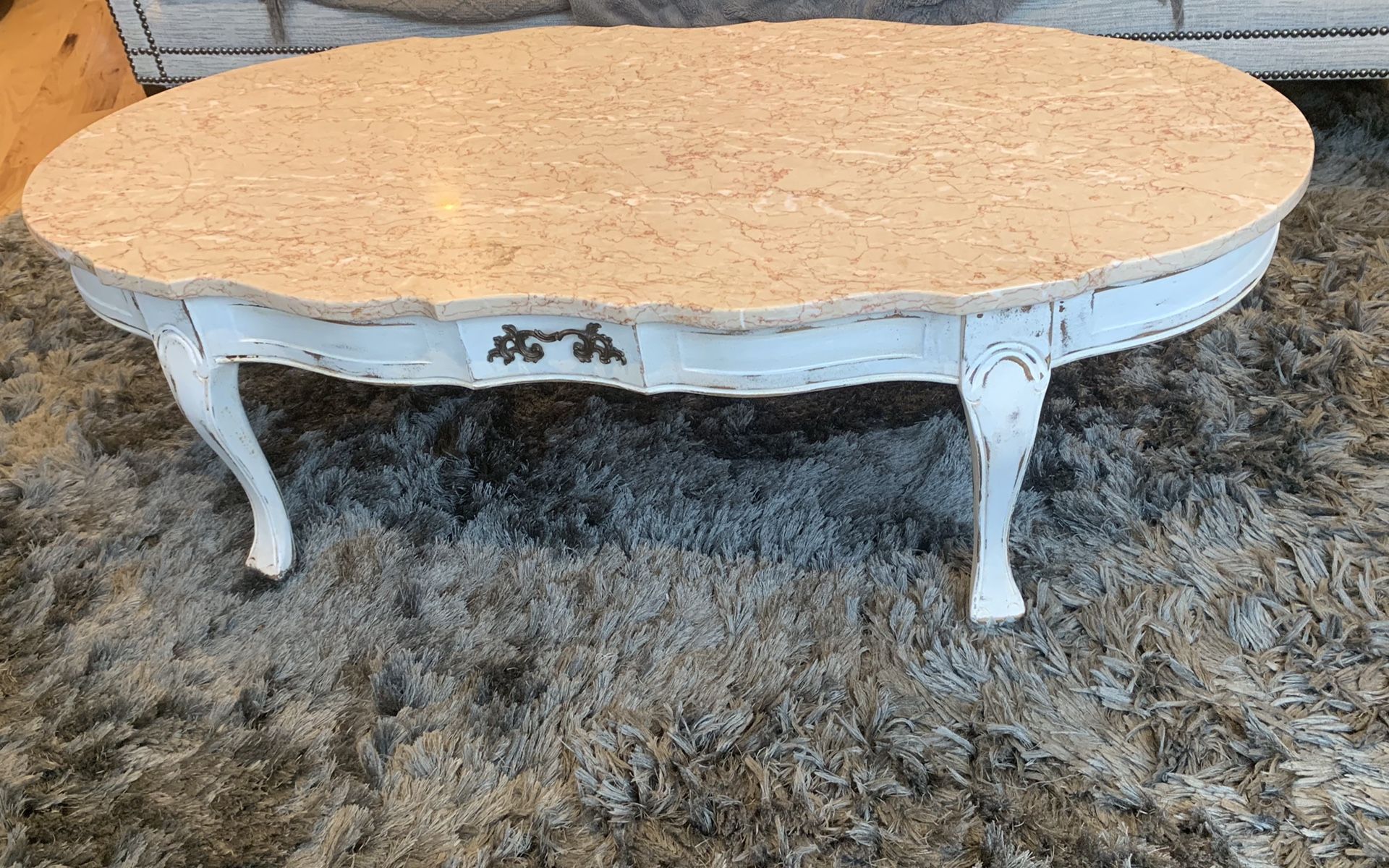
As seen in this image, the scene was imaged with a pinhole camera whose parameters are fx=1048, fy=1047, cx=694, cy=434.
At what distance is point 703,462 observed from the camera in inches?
53.1

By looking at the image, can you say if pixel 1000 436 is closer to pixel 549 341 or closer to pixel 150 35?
pixel 549 341

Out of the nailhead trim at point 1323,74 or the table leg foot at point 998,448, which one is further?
the nailhead trim at point 1323,74

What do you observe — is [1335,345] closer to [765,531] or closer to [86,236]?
[765,531]

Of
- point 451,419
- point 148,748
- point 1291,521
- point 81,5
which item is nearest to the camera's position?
point 148,748

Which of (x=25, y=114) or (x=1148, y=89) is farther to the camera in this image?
(x=25, y=114)

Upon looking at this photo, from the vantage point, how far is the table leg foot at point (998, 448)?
94 cm

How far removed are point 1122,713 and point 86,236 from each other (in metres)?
1.14

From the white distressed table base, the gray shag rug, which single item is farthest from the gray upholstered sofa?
the white distressed table base

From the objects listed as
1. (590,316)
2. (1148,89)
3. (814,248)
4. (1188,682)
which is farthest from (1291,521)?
(590,316)

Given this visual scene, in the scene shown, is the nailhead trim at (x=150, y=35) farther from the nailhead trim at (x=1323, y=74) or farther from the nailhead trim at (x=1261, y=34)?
the nailhead trim at (x=1323, y=74)

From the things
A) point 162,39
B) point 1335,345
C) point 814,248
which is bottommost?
point 1335,345

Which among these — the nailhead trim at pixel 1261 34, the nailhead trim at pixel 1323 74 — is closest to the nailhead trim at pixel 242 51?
the nailhead trim at pixel 1261 34

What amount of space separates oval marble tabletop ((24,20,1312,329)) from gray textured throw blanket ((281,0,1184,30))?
0.44 metres

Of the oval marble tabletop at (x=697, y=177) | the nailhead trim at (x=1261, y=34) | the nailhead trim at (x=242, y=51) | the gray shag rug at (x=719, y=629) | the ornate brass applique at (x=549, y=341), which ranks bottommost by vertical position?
the gray shag rug at (x=719, y=629)
